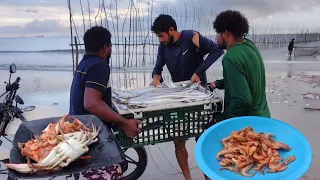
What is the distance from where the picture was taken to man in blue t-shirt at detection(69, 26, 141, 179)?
2678 millimetres

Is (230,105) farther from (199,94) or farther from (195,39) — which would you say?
(195,39)

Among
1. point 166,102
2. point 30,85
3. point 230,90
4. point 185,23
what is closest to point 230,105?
point 230,90

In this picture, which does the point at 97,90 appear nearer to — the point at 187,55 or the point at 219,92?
the point at 187,55

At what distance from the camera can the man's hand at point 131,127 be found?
268 centimetres

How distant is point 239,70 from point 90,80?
121 cm

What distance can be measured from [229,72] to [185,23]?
65.3 ft

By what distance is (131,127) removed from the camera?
8.79ft

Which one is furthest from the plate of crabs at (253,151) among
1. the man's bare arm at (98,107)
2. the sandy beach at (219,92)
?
the sandy beach at (219,92)

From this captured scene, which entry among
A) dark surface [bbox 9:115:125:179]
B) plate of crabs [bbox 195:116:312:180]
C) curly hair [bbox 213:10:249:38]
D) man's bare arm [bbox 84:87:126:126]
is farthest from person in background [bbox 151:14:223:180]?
dark surface [bbox 9:115:125:179]

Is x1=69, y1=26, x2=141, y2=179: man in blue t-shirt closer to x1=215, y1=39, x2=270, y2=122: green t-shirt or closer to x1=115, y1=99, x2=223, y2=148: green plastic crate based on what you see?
x1=115, y1=99, x2=223, y2=148: green plastic crate

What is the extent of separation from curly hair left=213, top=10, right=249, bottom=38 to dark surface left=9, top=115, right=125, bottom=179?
1.33 meters

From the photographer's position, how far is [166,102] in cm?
289

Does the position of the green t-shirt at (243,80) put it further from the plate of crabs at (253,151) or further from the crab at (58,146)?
the crab at (58,146)

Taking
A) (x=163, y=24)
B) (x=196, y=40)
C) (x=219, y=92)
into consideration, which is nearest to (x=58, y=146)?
(x=163, y=24)
